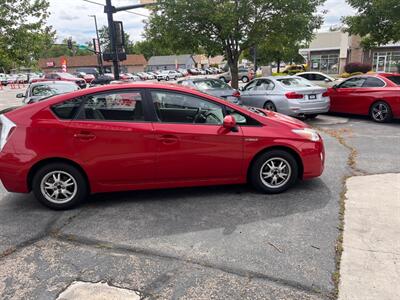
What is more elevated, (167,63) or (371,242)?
(167,63)

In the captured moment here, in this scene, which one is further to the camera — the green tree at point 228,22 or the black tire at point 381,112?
the green tree at point 228,22

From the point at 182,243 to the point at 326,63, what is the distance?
48104mm

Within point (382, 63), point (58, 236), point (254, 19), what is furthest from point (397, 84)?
point (382, 63)

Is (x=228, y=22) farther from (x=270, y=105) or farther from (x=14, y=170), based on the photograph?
(x=14, y=170)

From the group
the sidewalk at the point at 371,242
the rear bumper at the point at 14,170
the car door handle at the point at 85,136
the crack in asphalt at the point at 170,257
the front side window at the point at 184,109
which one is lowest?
the crack in asphalt at the point at 170,257

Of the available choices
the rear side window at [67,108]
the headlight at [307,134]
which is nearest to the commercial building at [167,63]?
the headlight at [307,134]

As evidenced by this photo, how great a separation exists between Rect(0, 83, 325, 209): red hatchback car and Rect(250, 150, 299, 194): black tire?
0.04ft

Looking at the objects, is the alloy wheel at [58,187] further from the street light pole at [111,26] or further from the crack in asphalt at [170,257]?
the street light pole at [111,26]

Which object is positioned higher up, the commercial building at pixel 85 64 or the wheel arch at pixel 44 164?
the commercial building at pixel 85 64

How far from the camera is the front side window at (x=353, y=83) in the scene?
1072 cm

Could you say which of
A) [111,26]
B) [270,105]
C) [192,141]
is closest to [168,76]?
[111,26]

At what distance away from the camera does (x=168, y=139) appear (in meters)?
4.48

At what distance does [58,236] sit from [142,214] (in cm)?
98

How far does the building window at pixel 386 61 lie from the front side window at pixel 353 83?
32968 millimetres
